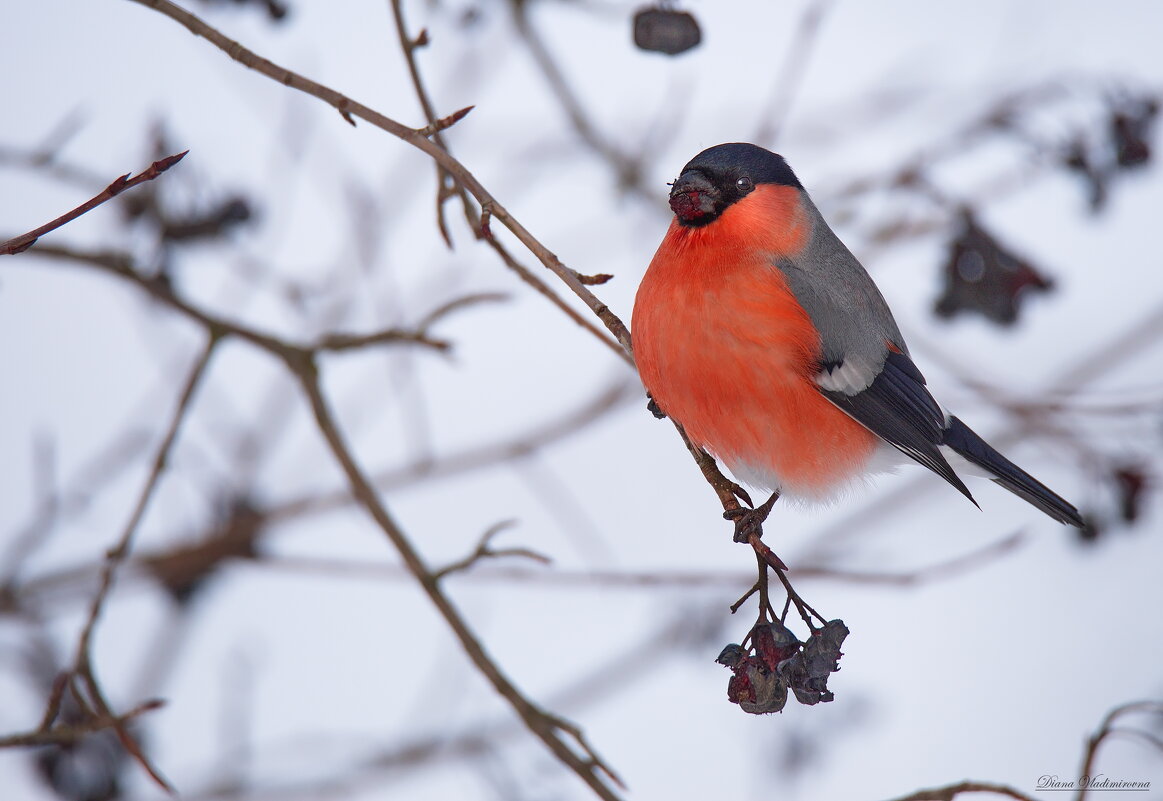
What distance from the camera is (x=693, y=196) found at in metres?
1.19

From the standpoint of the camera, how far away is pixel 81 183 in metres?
1.30

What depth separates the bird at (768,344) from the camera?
116cm

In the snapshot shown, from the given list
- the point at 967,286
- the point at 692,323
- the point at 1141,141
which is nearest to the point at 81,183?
the point at 692,323

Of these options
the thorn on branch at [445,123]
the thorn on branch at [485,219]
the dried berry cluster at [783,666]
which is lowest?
the dried berry cluster at [783,666]

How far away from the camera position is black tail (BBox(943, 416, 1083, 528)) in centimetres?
131

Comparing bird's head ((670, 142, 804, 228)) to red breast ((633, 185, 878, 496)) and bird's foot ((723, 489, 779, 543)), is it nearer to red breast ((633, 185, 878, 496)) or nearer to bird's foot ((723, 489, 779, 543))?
red breast ((633, 185, 878, 496))

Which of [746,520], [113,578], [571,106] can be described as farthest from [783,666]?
[571,106]

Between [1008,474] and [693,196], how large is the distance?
1.83 feet

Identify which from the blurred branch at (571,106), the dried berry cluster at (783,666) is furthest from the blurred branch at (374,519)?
the blurred branch at (571,106)

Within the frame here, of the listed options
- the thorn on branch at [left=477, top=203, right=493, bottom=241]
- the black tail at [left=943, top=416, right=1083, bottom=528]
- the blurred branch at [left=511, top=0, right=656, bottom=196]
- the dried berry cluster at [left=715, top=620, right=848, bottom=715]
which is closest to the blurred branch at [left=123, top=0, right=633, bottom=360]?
the thorn on branch at [left=477, top=203, right=493, bottom=241]

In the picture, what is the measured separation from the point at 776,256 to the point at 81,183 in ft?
2.76

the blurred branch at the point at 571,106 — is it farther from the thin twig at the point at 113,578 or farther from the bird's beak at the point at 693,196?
the thin twig at the point at 113,578

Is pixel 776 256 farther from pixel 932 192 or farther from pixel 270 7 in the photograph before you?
pixel 270 7

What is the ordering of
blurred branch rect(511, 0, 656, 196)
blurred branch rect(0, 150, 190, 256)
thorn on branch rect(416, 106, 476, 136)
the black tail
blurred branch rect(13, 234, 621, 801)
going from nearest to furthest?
blurred branch rect(0, 150, 190, 256) < thorn on branch rect(416, 106, 476, 136) < blurred branch rect(13, 234, 621, 801) < the black tail < blurred branch rect(511, 0, 656, 196)
